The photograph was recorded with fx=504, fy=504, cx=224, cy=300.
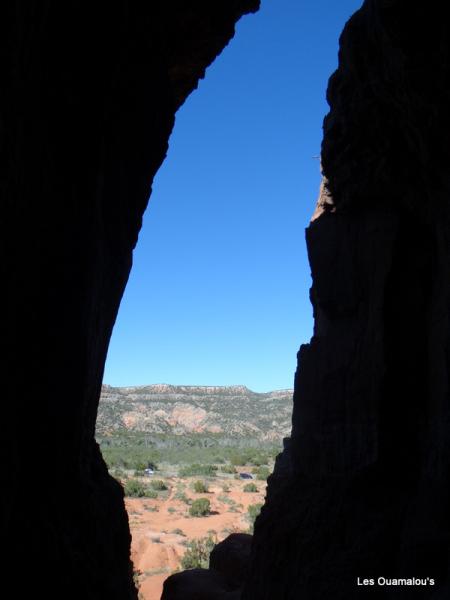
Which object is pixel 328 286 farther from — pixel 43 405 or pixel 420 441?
pixel 43 405

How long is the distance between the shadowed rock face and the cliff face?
351 centimetres

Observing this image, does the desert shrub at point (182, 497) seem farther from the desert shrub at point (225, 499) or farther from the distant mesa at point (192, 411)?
the distant mesa at point (192, 411)

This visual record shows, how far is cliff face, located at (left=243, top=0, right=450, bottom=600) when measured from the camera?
23.2 ft

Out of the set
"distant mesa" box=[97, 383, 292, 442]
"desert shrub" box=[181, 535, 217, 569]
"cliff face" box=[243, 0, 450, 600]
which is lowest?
"distant mesa" box=[97, 383, 292, 442]

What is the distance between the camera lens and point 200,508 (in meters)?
24.7

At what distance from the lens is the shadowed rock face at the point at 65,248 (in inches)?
193

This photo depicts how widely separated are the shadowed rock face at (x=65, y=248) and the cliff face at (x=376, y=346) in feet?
11.5

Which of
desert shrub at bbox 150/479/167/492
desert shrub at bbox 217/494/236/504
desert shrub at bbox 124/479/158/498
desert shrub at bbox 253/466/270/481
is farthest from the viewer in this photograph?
desert shrub at bbox 253/466/270/481

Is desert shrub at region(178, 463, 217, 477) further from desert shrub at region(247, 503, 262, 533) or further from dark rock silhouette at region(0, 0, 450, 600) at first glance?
dark rock silhouette at region(0, 0, 450, 600)

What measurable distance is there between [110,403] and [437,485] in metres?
80.6

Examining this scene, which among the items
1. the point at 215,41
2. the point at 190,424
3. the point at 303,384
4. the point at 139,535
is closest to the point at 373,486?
the point at 303,384

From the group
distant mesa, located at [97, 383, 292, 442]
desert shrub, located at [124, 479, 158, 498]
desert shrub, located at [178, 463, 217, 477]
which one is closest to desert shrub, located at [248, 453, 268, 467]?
desert shrub, located at [178, 463, 217, 477]

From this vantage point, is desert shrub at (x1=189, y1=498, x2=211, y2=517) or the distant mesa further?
the distant mesa

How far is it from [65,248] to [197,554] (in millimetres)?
14740
